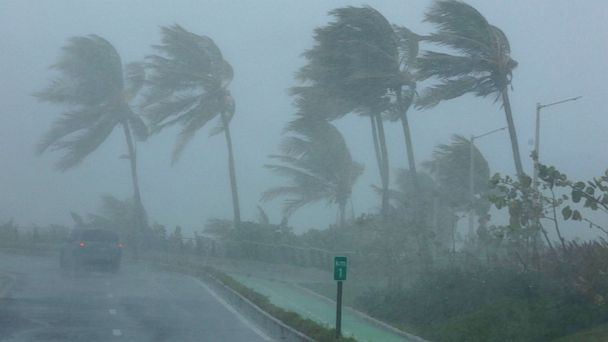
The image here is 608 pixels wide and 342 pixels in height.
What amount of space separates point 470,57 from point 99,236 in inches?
676

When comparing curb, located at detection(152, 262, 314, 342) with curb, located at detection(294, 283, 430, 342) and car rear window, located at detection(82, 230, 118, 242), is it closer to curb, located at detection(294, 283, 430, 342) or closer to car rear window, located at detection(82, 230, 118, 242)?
curb, located at detection(294, 283, 430, 342)

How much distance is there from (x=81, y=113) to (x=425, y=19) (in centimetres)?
2376

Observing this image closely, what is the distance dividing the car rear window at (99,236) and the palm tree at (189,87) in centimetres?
698

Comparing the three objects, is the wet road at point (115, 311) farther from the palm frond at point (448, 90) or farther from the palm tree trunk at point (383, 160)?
the palm frond at point (448, 90)

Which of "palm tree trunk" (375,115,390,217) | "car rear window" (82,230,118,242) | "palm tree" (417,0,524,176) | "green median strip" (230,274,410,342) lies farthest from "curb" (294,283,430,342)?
"car rear window" (82,230,118,242)

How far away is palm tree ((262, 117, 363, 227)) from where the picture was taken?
4888cm

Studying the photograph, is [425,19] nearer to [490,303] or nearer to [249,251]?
[490,303]

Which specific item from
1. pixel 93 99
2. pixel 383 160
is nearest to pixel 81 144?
pixel 93 99

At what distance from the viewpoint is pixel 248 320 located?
79.9 ft

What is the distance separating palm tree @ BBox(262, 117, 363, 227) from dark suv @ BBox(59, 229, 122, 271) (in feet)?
37.8

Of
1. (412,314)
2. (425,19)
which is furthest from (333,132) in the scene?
(412,314)

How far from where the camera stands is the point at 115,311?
2469 centimetres

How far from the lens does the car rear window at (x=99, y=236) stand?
40716 mm

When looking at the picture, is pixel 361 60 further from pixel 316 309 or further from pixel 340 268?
pixel 340 268
